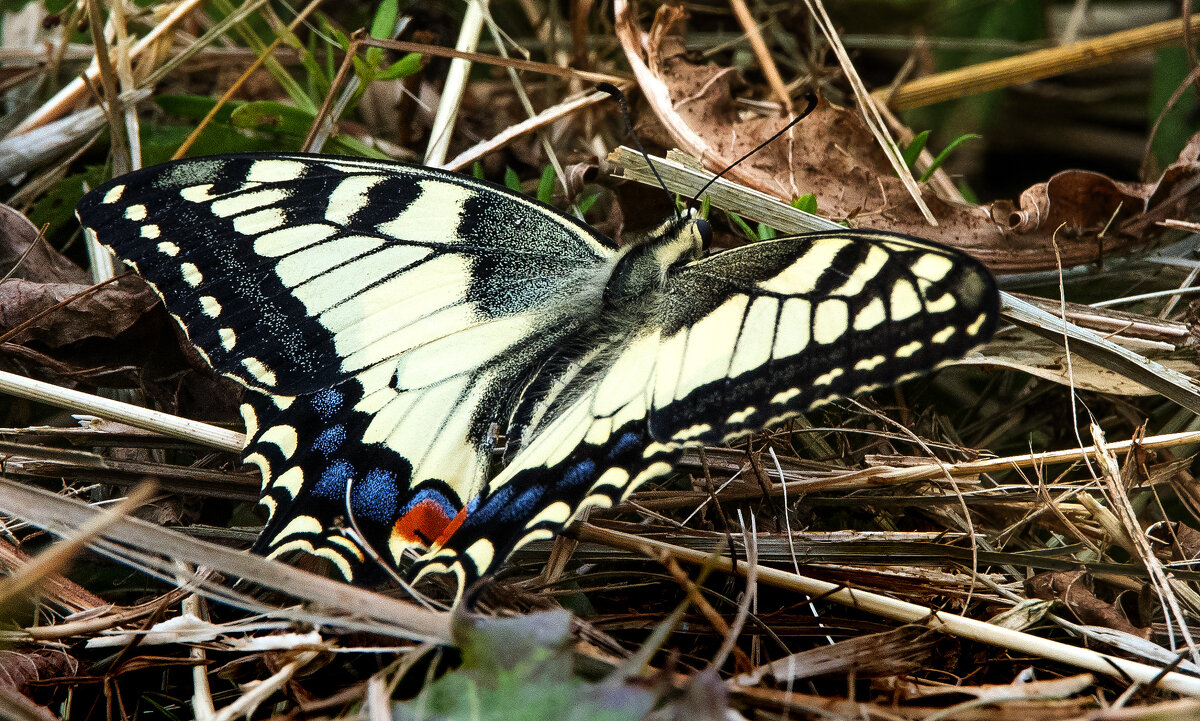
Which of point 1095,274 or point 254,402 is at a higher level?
point 254,402

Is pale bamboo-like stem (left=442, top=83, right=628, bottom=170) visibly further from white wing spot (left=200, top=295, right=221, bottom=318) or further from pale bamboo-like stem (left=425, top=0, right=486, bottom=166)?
white wing spot (left=200, top=295, right=221, bottom=318)

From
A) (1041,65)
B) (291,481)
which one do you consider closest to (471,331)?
(291,481)

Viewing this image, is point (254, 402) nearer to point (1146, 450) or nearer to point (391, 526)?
point (391, 526)

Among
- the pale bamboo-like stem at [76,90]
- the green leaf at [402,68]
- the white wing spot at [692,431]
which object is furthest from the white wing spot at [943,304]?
the pale bamboo-like stem at [76,90]

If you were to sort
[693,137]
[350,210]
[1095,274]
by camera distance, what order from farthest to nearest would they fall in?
1. [693,137]
2. [1095,274]
3. [350,210]

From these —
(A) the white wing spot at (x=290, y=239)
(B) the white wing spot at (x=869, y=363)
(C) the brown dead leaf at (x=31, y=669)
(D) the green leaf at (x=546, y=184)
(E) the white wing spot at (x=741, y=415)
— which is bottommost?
(C) the brown dead leaf at (x=31, y=669)

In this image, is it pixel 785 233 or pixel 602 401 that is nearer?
pixel 602 401

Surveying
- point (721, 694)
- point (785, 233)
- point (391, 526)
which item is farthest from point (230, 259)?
point (721, 694)

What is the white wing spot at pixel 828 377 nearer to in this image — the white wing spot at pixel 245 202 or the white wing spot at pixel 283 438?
the white wing spot at pixel 283 438
